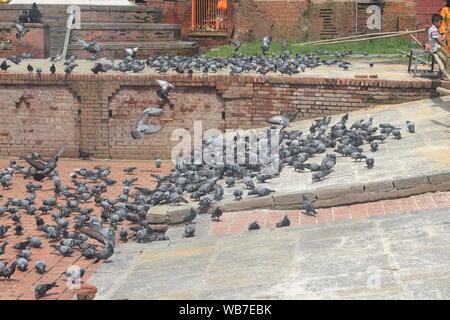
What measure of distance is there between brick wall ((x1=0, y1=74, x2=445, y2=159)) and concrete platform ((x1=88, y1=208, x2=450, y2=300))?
238 inches

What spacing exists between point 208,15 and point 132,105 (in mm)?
11246

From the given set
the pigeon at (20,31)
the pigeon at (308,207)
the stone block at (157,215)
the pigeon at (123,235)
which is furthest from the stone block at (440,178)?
the pigeon at (20,31)

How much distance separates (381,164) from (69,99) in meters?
7.07

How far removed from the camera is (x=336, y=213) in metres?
7.76

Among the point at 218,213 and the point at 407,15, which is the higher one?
the point at 407,15

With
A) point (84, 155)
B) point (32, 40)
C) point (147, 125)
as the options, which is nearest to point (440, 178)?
point (147, 125)

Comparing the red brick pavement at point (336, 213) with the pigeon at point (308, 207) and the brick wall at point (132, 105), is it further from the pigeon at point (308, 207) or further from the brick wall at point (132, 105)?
the brick wall at point (132, 105)

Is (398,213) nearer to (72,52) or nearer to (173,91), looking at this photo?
(173,91)

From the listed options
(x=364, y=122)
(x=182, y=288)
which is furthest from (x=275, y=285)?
(x=364, y=122)

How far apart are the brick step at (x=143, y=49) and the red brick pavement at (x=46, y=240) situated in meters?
5.69

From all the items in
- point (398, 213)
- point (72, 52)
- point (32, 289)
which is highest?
point (72, 52)

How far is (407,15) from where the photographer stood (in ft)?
70.7
